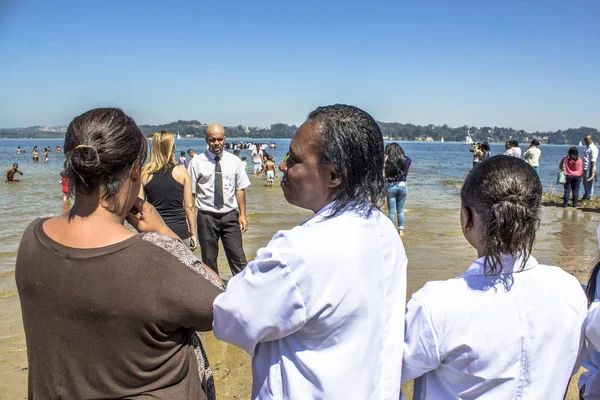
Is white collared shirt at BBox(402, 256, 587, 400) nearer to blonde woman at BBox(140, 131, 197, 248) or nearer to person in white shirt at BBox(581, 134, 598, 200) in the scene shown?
blonde woman at BBox(140, 131, 197, 248)

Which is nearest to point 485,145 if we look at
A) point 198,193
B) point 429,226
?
point 429,226

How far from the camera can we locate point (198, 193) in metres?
5.82

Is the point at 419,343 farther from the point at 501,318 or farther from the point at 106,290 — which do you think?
the point at 106,290

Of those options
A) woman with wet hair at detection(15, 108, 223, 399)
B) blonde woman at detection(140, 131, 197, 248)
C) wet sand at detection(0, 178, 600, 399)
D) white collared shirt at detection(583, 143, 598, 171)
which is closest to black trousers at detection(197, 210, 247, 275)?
blonde woman at detection(140, 131, 197, 248)

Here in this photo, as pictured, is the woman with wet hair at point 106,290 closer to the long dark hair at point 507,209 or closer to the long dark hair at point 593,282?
the long dark hair at point 507,209

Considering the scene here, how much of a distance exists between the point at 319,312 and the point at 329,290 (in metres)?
0.08

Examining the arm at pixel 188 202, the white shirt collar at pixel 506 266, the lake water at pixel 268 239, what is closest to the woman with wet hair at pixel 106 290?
the lake water at pixel 268 239

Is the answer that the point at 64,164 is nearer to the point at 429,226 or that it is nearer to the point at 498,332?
the point at 498,332

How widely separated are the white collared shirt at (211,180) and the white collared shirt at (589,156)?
12.1 meters

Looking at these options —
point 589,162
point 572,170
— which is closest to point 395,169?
point 572,170

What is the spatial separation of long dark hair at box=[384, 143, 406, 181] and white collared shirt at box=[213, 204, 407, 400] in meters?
7.50

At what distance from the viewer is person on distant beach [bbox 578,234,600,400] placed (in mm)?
1733

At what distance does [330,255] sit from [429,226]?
35.4 ft

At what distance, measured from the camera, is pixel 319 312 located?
56.2 inches
